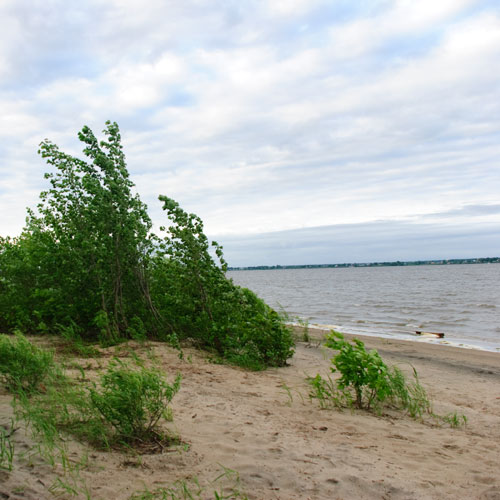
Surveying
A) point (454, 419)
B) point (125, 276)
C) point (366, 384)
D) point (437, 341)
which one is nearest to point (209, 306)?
point (125, 276)

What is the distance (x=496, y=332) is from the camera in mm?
16609

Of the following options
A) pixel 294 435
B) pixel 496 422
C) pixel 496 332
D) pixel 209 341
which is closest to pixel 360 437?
pixel 294 435

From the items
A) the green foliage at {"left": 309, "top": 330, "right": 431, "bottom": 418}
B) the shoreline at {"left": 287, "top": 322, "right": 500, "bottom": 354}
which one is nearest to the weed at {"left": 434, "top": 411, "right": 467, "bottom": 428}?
the green foliage at {"left": 309, "top": 330, "right": 431, "bottom": 418}

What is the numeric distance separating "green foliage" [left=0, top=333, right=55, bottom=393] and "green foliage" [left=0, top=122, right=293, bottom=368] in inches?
128

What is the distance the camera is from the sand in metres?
3.17

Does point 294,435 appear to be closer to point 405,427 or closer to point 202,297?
point 405,427

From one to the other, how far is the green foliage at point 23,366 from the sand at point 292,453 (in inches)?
9.2

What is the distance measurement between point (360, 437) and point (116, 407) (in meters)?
2.35

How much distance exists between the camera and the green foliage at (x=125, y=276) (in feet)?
27.5

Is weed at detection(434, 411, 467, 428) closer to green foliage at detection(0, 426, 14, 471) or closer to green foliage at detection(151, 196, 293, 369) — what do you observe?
green foliage at detection(151, 196, 293, 369)

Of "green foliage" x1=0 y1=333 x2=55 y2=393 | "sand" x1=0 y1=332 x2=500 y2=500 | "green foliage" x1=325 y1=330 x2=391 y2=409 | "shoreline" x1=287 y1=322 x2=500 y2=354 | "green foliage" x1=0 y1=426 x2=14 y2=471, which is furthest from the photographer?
"shoreline" x1=287 y1=322 x2=500 y2=354

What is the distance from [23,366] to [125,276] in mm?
4379

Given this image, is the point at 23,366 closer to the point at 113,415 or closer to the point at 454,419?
the point at 113,415

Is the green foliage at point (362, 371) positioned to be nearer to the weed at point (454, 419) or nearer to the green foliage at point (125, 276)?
the weed at point (454, 419)
